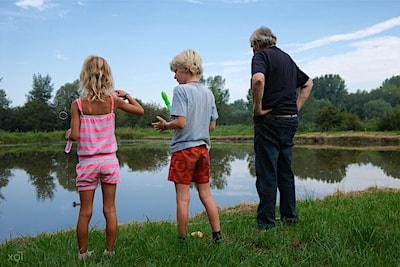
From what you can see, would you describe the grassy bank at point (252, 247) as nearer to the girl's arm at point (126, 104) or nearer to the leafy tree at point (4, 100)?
the girl's arm at point (126, 104)

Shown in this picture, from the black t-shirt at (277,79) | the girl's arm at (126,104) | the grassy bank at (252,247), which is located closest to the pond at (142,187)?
the grassy bank at (252,247)

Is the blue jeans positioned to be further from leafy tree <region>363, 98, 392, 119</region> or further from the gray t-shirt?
leafy tree <region>363, 98, 392, 119</region>

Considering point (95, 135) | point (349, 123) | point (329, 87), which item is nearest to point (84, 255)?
point (95, 135)

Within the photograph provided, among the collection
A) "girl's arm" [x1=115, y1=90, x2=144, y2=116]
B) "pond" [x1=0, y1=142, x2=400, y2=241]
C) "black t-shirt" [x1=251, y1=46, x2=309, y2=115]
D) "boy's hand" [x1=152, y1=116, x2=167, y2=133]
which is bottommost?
"pond" [x1=0, y1=142, x2=400, y2=241]

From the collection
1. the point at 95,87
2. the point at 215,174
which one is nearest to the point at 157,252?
the point at 95,87

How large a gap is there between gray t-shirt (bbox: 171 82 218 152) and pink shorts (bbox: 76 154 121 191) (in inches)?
19.5

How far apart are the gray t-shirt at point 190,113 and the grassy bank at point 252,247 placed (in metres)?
0.70

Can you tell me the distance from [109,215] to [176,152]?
2.04ft

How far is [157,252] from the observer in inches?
103

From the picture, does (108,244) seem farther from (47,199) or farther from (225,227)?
(47,199)

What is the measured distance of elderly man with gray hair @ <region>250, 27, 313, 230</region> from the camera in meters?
3.44

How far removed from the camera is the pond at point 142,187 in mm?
5613

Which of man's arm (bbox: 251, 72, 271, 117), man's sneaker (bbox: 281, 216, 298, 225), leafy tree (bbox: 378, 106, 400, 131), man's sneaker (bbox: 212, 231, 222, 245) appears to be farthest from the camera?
leafy tree (bbox: 378, 106, 400, 131)

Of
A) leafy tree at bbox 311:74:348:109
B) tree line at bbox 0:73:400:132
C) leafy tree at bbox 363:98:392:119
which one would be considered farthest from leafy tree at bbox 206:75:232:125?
leafy tree at bbox 311:74:348:109
